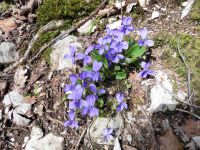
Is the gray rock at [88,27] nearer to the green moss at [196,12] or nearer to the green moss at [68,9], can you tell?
the green moss at [68,9]

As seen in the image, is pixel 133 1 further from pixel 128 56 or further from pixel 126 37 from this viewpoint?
pixel 128 56

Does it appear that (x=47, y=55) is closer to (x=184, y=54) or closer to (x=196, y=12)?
(x=184, y=54)

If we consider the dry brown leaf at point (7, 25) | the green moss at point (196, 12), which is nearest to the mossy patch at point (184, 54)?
the green moss at point (196, 12)

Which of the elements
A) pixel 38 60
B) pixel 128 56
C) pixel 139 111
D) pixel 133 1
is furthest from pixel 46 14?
pixel 139 111

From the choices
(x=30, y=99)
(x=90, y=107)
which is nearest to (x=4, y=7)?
(x=30, y=99)

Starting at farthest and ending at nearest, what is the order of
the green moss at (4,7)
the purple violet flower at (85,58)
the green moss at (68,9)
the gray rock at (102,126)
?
the green moss at (4,7), the green moss at (68,9), the purple violet flower at (85,58), the gray rock at (102,126)

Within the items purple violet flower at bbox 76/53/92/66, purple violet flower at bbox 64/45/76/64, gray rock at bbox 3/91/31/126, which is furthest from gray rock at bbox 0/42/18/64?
purple violet flower at bbox 76/53/92/66
